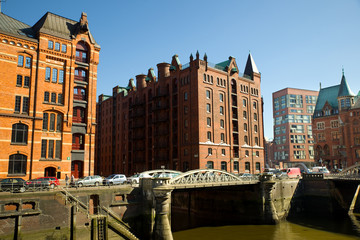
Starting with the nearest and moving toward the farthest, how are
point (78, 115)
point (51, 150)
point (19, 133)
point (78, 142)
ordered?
point (19, 133) < point (51, 150) < point (78, 142) < point (78, 115)

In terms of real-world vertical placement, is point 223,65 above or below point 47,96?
above

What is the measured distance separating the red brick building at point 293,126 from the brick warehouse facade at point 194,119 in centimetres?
5931

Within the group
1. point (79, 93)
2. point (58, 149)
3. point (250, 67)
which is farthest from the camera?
point (250, 67)

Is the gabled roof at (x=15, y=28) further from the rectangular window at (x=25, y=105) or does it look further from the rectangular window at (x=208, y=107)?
the rectangular window at (x=208, y=107)

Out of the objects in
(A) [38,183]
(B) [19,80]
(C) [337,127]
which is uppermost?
(B) [19,80]

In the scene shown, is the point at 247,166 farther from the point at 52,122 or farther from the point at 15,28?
the point at 15,28

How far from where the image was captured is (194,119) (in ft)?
176

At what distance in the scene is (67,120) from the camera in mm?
37938

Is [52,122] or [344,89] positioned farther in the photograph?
[344,89]

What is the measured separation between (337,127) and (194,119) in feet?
186

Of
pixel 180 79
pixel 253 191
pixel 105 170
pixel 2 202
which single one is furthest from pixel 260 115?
pixel 2 202

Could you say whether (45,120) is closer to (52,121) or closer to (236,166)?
(52,121)

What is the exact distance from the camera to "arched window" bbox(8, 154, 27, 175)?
109ft

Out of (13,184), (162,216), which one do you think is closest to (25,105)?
(13,184)
